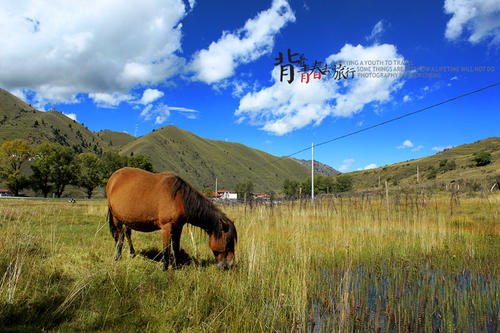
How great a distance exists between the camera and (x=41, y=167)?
5275cm

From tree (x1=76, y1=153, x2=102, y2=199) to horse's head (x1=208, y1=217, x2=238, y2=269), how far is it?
207 feet

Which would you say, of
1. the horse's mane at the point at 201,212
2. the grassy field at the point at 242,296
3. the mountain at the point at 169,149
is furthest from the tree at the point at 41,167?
the horse's mane at the point at 201,212

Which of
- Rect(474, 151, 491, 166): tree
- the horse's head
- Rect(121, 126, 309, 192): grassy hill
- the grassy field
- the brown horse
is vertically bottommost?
the grassy field

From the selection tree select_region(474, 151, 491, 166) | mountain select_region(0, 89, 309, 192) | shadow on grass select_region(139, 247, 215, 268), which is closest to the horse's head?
shadow on grass select_region(139, 247, 215, 268)

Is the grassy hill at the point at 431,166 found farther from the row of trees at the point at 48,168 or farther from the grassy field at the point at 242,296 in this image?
the row of trees at the point at 48,168

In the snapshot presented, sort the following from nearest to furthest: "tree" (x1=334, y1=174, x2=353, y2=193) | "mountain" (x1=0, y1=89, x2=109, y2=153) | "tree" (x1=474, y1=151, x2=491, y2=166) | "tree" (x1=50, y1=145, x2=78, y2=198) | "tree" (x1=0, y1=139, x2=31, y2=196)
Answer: "tree" (x1=474, y1=151, x2=491, y2=166) → "tree" (x1=0, y1=139, x2=31, y2=196) → "tree" (x1=50, y1=145, x2=78, y2=198) → "tree" (x1=334, y1=174, x2=353, y2=193) → "mountain" (x1=0, y1=89, x2=109, y2=153)

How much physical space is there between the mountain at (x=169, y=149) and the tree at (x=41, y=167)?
96.6 ft

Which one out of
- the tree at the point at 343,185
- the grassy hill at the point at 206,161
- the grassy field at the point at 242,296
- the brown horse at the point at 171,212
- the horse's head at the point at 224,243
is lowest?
the grassy field at the point at 242,296

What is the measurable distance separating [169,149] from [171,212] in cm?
12353

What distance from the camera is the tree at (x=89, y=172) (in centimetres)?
5660

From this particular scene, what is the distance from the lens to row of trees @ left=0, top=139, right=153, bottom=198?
5350 cm

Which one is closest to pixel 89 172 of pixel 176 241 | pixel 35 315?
pixel 176 241

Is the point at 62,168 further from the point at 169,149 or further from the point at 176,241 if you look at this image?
the point at 169,149

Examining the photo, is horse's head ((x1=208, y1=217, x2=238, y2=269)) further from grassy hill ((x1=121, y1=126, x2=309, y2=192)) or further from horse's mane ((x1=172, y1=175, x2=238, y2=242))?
grassy hill ((x1=121, y1=126, x2=309, y2=192))
